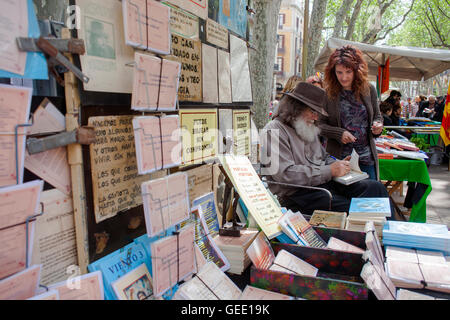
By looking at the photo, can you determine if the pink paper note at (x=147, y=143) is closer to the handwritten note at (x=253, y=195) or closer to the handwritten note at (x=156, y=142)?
the handwritten note at (x=156, y=142)

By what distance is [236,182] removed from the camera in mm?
1551

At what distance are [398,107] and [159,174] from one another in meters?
7.61

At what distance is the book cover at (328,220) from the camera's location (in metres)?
1.79

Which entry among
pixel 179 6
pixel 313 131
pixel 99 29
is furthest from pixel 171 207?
pixel 313 131

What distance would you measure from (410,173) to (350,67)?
1545 mm

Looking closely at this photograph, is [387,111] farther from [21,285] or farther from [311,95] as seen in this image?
[21,285]

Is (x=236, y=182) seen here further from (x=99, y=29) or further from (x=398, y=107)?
(x=398, y=107)

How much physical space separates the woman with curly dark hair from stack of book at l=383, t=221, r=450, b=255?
150 centimetres

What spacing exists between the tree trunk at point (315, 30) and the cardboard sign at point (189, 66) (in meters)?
8.11

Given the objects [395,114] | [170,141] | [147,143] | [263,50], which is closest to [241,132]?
[170,141]

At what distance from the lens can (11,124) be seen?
0.84 meters

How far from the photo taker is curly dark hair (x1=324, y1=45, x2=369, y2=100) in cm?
304

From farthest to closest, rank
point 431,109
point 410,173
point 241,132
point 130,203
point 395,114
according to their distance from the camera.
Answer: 1. point 431,109
2. point 395,114
3. point 410,173
4. point 241,132
5. point 130,203

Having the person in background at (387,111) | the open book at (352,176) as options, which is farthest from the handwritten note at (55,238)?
the person in background at (387,111)
